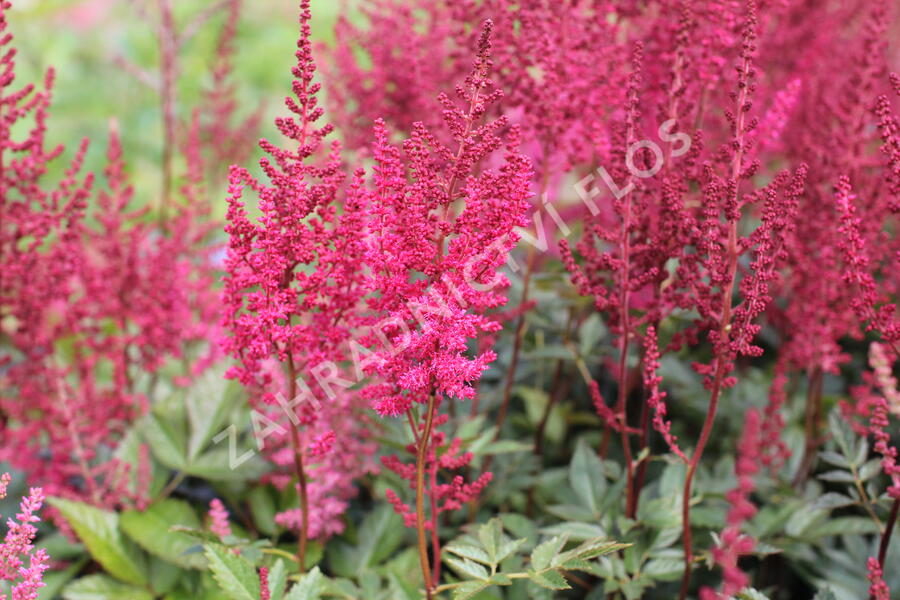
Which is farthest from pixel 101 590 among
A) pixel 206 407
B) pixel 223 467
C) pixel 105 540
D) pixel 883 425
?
pixel 883 425

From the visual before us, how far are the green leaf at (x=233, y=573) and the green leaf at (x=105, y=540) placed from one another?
1.88 ft

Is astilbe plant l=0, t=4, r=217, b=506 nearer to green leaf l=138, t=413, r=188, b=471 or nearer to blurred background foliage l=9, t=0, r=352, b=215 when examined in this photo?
green leaf l=138, t=413, r=188, b=471

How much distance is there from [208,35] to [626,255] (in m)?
7.33

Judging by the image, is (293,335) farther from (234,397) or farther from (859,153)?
(859,153)

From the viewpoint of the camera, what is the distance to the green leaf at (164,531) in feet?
6.84

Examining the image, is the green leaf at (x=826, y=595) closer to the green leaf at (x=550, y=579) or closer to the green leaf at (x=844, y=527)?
the green leaf at (x=844, y=527)

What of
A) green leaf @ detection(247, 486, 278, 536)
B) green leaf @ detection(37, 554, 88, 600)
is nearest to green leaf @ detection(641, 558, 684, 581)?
green leaf @ detection(247, 486, 278, 536)

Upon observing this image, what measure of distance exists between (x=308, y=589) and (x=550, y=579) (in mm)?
Result: 482

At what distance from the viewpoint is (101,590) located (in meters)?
2.12

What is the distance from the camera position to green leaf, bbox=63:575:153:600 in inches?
82.0

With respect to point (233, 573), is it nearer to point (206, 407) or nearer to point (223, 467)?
point (223, 467)

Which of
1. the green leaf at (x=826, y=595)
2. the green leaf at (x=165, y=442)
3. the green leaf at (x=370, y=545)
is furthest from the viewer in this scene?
the green leaf at (x=165, y=442)

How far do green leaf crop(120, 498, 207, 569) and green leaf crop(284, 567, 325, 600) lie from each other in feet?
1.54

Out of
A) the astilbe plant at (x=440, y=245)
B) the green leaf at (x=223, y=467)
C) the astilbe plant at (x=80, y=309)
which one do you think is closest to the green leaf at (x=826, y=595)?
the astilbe plant at (x=440, y=245)
